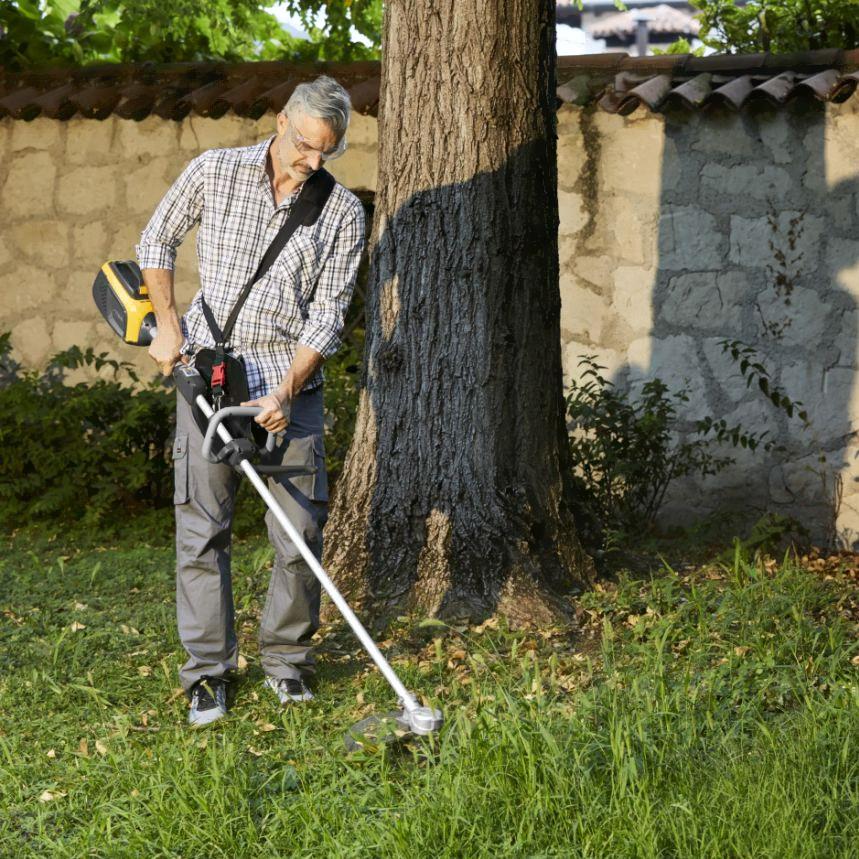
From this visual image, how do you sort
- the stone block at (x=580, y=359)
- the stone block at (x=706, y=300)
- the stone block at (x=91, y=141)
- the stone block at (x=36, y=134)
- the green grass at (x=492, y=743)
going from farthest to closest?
the stone block at (x=36, y=134) → the stone block at (x=91, y=141) → the stone block at (x=580, y=359) → the stone block at (x=706, y=300) → the green grass at (x=492, y=743)

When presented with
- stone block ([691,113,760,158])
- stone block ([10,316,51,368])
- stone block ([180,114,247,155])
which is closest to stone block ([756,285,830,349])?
stone block ([691,113,760,158])

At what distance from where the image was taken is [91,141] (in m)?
7.85

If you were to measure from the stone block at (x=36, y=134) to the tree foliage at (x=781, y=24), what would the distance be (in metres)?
3.96

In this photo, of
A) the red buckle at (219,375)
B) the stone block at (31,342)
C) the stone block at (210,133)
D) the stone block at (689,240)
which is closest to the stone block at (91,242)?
the stone block at (31,342)

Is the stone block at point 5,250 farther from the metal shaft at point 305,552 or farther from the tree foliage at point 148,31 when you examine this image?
the metal shaft at point 305,552

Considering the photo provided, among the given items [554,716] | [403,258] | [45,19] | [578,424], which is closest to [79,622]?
[403,258]

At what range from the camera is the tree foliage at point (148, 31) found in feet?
28.2

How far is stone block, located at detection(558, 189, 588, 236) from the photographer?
673 cm

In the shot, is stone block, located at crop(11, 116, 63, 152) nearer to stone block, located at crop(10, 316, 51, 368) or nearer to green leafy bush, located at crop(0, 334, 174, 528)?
stone block, located at crop(10, 316, 51, 368)

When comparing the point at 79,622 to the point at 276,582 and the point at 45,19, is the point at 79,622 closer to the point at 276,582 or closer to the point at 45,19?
the point at 276,582

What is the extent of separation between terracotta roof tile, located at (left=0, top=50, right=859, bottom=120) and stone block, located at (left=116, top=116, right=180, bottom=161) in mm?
149

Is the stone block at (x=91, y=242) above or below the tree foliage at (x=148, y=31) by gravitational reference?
below

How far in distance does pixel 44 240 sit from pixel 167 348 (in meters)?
4.50

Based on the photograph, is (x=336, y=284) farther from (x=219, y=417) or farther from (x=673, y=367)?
(x=673, y=367)
